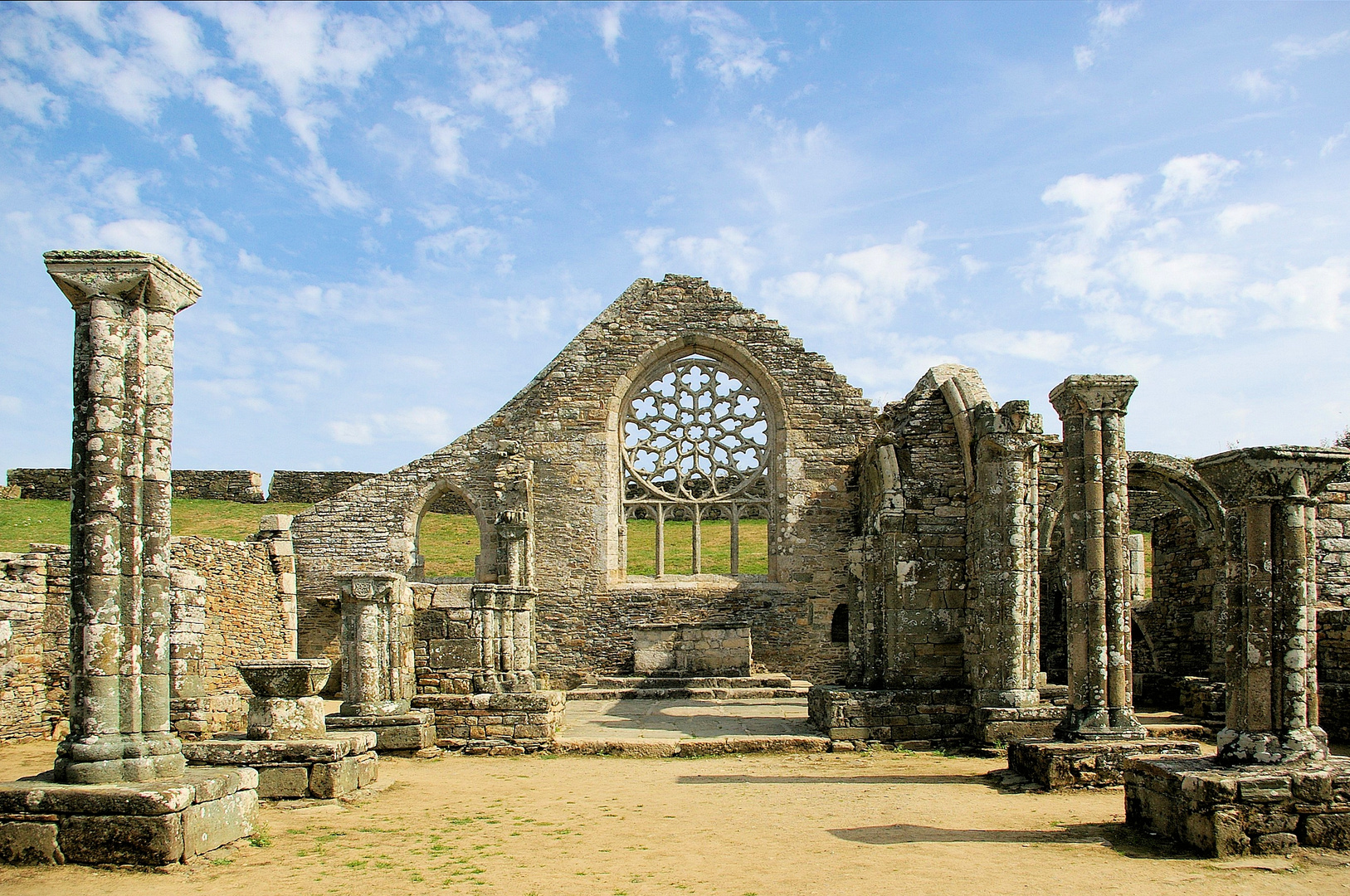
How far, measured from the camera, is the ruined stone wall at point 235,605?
51.2ft

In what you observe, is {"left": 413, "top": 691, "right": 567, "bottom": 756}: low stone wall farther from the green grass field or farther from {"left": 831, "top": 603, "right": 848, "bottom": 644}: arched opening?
the green grass field

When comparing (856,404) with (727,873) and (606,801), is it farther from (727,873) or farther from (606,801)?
(727,873)

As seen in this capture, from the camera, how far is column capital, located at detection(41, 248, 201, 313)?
6.65 m

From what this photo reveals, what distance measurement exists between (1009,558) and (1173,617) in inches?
273

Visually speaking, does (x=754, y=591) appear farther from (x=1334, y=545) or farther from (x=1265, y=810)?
(x=1265, y=810)

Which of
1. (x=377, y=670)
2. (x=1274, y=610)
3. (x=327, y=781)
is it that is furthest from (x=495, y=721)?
(x=1274, y=610)

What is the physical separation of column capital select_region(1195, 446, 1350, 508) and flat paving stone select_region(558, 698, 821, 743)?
5906mm

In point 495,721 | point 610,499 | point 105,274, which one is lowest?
point 495,721

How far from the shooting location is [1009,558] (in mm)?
10633

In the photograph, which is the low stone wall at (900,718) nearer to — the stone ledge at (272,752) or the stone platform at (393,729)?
the stone platform at (393,729)

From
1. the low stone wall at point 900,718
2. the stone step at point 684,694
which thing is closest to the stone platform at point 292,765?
the low stone wall at point 900,718

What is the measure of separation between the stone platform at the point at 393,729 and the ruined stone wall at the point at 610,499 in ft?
23.9

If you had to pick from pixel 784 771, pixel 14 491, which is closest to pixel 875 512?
pixel 784 771

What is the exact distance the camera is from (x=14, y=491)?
28.8 meters
